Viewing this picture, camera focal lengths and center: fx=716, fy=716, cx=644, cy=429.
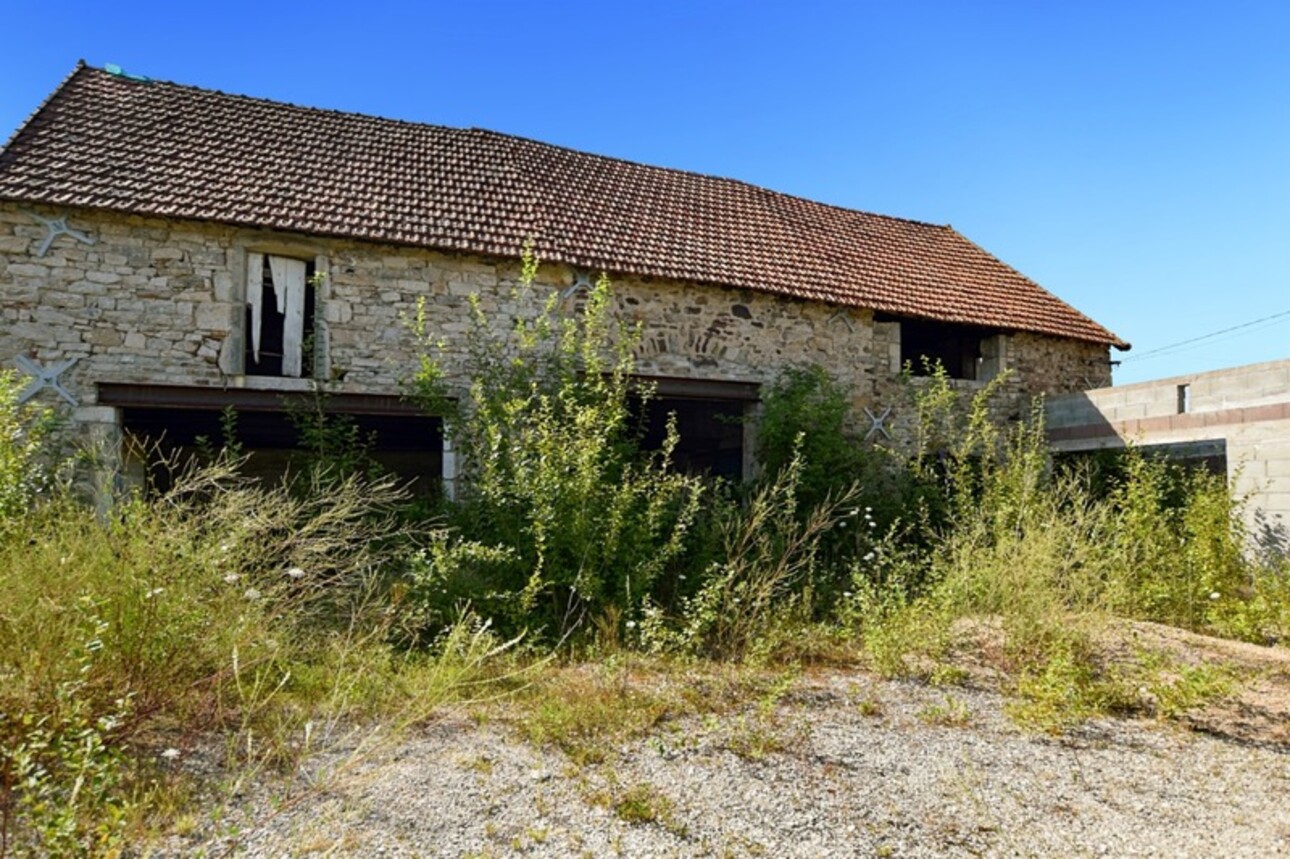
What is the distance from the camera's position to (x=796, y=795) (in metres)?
3.31

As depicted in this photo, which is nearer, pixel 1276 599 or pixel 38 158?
pixel 1276 599

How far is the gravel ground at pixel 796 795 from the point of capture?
9.42 ft

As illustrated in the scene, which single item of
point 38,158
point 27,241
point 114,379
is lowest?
point 114,379

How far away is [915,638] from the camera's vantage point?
5297 mm

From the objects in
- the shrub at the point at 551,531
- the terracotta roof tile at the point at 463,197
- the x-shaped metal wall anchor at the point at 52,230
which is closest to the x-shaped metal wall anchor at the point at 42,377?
the x-shaped metal wall anchor at the point at 52,230

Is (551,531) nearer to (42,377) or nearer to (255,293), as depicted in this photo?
(255,293)

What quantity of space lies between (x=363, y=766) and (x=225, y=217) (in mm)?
6738

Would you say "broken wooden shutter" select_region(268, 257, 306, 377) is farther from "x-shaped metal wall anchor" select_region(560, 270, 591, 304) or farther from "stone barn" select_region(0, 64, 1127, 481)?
"x-shaped metal wall anchor" select_region(560, 270, 591, 304)

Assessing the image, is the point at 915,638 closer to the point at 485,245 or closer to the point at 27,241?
the point at 485,245

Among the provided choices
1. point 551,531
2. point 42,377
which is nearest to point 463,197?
point 42,377

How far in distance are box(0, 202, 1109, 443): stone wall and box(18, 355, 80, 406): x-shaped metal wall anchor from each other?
0.07 m

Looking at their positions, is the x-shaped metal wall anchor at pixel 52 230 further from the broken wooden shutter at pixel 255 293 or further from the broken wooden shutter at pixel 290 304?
the broken wooden shutter at pixel 290 304

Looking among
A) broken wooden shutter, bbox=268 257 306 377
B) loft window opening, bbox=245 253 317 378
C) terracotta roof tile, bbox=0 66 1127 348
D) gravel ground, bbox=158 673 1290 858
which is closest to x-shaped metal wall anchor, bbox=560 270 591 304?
terracotta roof tile, bbox=0 66 1127 348

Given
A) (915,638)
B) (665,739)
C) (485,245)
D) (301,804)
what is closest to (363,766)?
(301,804)
